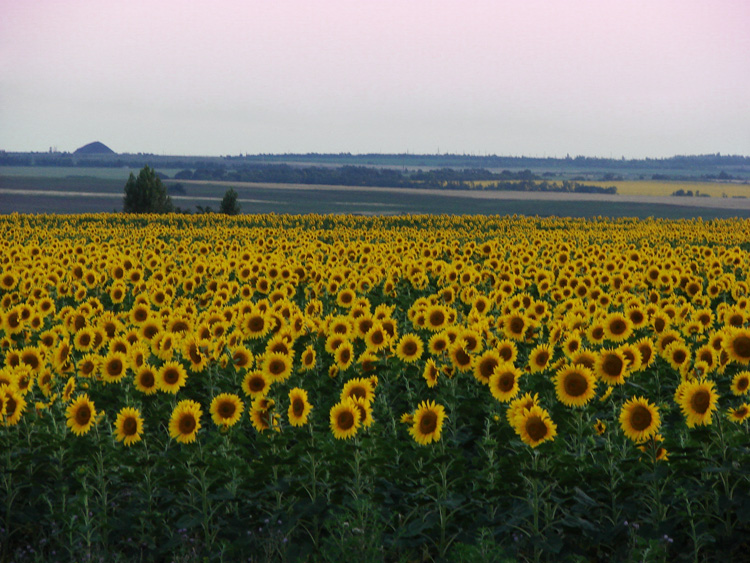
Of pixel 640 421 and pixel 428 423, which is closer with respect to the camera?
pixel 640 421

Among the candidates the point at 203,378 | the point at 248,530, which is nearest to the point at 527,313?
the point at 203,378

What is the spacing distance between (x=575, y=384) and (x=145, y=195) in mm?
66852

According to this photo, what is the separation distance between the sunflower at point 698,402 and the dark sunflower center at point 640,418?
1.48 ft

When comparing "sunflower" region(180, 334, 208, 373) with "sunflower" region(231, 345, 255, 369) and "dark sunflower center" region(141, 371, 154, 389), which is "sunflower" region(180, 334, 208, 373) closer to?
"sunflower" region(231, 345, 255, 369)

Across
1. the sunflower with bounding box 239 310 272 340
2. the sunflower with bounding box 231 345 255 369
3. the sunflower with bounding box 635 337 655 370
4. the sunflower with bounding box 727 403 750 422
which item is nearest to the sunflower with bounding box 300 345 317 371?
the sunflower with bounding box 231 345 255 369

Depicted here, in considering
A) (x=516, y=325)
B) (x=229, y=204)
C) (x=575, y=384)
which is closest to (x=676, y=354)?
(x=575, y=384)

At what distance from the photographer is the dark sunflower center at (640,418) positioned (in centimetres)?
631

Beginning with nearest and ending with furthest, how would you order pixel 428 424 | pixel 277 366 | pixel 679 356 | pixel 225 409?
pixel 428 424, pixel 225 409, pixel 277 366, pixel 679 356

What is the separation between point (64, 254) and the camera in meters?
17.2

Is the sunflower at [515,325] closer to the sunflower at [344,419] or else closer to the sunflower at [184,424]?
the sunflower at [344,419]

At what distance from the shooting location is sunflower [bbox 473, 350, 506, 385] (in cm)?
770

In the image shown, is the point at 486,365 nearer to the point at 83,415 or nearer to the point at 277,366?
the point at 277,366

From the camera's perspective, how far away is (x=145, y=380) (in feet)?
26.6

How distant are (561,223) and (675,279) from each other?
38.6 metres
